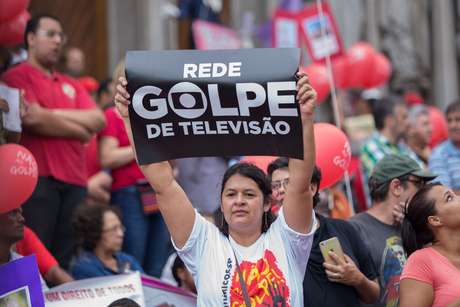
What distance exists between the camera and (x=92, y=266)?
7449 millimetres

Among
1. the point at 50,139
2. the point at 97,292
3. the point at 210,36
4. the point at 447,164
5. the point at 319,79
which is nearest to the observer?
the point at 97,292

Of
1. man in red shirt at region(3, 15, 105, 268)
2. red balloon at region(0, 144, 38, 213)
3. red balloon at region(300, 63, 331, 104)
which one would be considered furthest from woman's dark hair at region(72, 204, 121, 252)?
red balloon at region(300, 63, 331, 104)

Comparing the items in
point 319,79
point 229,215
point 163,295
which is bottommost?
point 163,295

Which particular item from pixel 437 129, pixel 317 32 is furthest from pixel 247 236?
pixel 437 129

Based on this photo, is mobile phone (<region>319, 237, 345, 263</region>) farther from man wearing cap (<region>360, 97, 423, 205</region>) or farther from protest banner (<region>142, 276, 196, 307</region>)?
man wearing cap (<region>360, 97, 423, 205</region>)

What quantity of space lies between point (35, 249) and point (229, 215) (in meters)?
1.85

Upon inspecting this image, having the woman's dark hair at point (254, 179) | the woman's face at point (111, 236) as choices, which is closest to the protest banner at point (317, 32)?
the woman's face at point (111, 236)

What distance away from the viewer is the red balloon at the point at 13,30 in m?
8.13

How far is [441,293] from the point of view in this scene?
5.70 meters

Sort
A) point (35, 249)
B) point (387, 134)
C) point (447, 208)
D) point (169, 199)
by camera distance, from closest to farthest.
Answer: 1. point (169, 199)
2. point (447, 208)
3. point (35, 249)
4. point (387, 134)

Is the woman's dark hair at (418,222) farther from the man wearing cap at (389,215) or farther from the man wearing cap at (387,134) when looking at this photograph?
the man wearing cap at (387,134)

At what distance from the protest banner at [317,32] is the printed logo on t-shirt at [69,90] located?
13.2ft

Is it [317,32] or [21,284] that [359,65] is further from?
[21,284]

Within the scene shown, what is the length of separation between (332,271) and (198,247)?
0.90 meters
